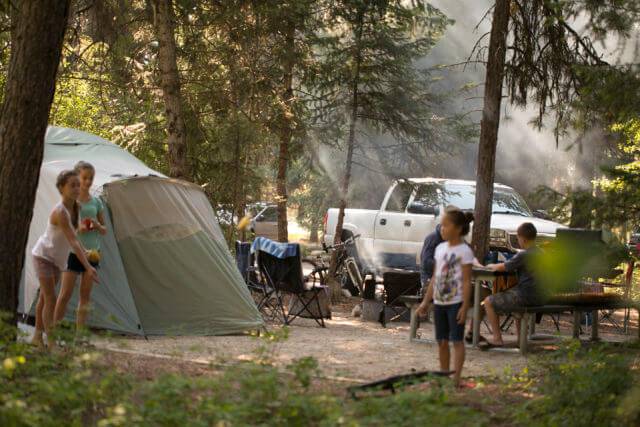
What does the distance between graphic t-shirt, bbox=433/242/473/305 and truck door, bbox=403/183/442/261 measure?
8.79 m

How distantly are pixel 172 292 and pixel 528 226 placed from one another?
12.2 ft

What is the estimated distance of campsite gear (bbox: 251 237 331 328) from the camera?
40.2ft

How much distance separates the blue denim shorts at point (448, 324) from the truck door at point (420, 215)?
29.0 ft

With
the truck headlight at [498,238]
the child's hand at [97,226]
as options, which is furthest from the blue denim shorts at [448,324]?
the truck headlight at [498,238]

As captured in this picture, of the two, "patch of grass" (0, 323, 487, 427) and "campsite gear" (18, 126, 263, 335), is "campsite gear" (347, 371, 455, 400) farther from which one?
"campsite gear" (18, 126, 263, 335)

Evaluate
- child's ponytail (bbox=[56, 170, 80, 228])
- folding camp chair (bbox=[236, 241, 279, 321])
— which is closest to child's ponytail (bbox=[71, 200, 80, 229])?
child's ponytail (bbox=[56, 170, 80, 228])

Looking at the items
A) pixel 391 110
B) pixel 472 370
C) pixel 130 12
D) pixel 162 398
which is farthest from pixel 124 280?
pixel 391 110

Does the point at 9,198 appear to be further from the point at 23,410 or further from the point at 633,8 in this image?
the point at 633,8

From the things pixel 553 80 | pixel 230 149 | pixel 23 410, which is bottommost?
pixel 23 410

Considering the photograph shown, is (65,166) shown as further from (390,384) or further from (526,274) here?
(390,384)

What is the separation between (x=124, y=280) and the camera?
1037 cm

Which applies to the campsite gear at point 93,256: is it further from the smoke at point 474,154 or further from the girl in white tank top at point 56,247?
the smoke at point 474,154

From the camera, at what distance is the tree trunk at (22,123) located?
7.64 m

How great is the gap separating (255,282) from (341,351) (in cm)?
366
